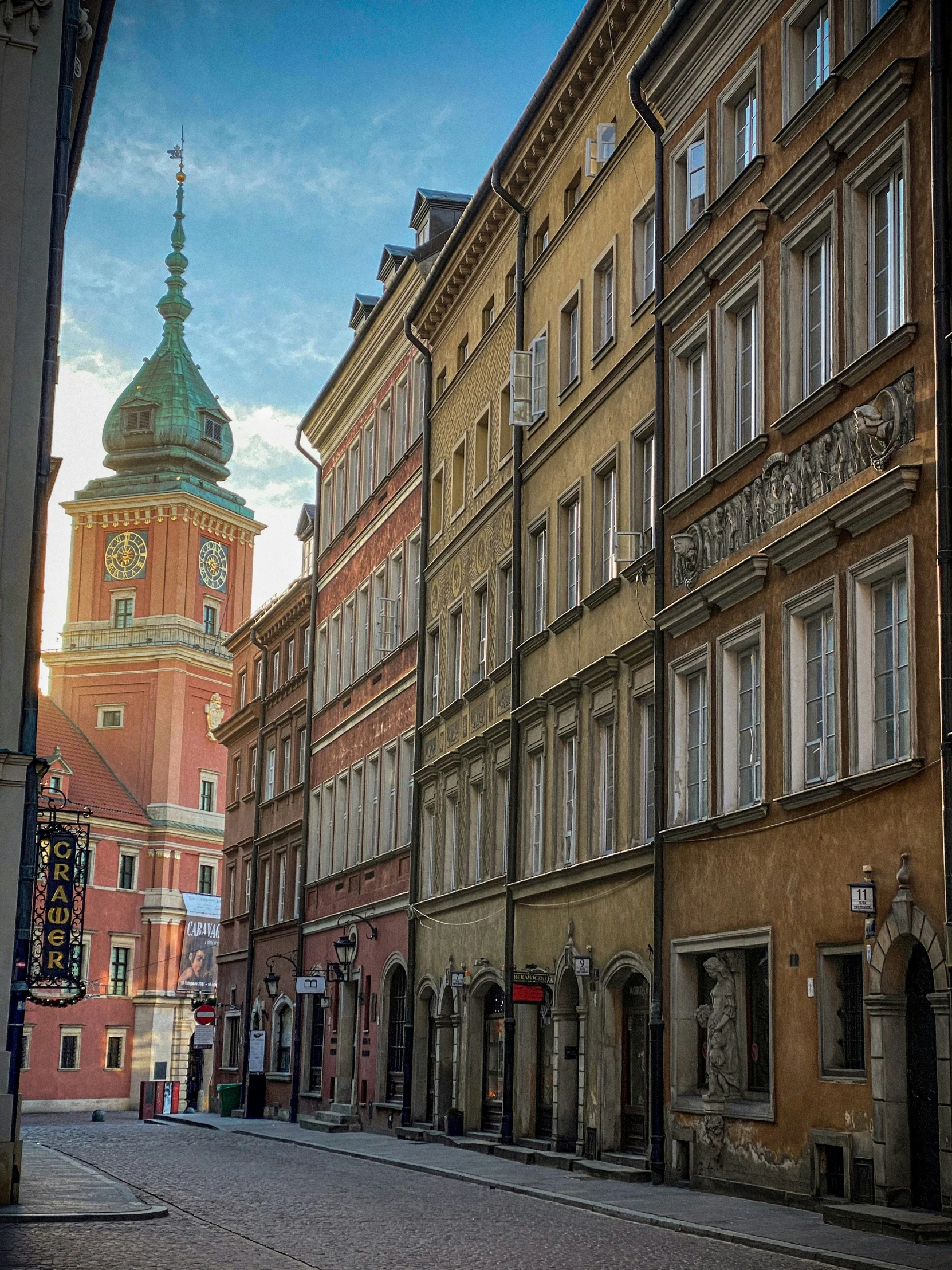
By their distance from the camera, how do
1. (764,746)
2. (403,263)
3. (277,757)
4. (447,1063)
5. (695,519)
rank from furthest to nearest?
(277,757), (403,263), (447,1063), (695,519), (764,746)

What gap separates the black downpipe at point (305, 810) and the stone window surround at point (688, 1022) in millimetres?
24086

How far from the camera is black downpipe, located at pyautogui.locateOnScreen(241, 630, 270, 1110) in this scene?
52688 millimetres

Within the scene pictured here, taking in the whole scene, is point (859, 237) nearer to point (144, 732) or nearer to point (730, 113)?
point (730, 113)

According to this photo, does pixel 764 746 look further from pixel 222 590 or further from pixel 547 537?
pixel 222 590

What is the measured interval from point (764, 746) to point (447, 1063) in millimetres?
15743

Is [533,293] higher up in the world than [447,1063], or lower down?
higher up

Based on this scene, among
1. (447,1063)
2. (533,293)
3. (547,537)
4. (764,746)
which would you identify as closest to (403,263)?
(533,293)

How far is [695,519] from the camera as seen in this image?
72.5ft

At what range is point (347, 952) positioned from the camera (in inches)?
1613

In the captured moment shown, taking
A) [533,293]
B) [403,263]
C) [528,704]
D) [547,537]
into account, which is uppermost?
[403,263]

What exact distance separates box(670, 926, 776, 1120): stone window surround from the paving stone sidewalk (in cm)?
625

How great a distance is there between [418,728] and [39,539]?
1920cm

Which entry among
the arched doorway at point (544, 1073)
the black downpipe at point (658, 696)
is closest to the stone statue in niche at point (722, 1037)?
the black downpipe at point (658, 696)

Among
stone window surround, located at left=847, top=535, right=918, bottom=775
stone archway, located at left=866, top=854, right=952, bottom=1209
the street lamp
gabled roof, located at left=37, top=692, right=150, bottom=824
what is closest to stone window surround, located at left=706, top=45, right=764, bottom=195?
stone window surround, located at left=847, top=535, right=918, bottom=775
